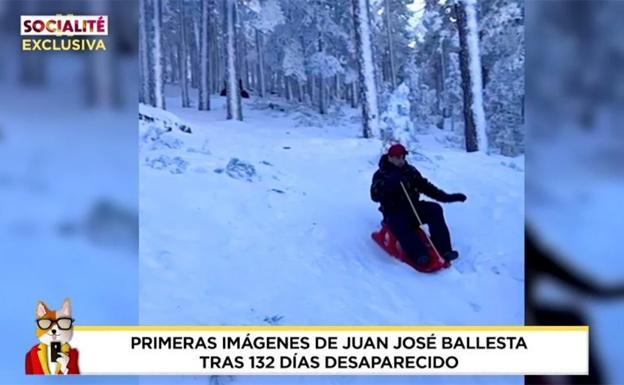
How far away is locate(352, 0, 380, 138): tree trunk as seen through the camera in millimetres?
2619

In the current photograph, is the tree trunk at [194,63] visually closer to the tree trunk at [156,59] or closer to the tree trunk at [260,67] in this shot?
the tree trunk at [156,59]

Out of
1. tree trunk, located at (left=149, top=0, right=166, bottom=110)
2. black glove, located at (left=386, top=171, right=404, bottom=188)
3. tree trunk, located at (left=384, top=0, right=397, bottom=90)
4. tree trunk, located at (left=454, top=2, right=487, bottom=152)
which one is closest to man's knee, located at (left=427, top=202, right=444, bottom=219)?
black glove, located at (left=386, top=171, right=404, bottom=188)

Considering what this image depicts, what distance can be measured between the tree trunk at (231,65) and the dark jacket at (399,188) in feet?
2.15

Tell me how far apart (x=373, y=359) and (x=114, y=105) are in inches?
58.7

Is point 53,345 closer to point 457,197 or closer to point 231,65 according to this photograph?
point 231,65

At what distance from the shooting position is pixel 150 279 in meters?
2.60

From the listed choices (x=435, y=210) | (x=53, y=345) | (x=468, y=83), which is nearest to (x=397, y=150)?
(x=435, y=210)

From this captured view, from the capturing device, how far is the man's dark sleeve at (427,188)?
2.65m

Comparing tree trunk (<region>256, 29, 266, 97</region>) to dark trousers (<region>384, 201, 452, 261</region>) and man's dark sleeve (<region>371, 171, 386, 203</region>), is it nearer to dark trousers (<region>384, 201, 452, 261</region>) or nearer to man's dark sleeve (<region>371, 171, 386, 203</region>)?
man's dark sleeve (<region>371, 171, 386, 203</region>)

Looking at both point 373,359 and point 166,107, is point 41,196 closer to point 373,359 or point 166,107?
point 166,107

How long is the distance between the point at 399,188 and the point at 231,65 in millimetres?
883

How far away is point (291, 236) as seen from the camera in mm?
2650

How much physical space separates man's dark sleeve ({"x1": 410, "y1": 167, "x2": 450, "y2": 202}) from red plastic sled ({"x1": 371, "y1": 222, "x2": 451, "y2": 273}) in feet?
0.51

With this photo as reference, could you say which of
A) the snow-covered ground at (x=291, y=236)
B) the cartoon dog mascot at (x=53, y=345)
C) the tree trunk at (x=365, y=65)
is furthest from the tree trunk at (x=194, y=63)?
the cartoon dog mascot at (x=53, y=345)
